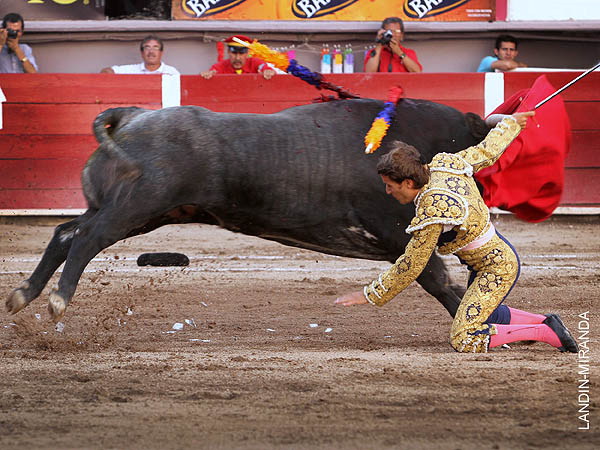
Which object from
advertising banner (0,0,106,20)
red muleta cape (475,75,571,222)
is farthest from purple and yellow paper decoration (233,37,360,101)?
advertising banner (0,0,106,20)

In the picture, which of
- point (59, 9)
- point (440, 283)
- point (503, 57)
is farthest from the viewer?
point (59, 9)

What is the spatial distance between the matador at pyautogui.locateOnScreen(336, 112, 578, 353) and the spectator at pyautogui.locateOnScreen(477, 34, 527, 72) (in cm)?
438

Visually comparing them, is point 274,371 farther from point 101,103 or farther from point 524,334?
point 101,103

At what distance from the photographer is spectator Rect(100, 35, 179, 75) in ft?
24.0

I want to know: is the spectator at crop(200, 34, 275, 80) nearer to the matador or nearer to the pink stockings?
the matador

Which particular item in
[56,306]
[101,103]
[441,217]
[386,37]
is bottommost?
[56,306]

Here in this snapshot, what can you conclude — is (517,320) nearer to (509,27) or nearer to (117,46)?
(509,27)

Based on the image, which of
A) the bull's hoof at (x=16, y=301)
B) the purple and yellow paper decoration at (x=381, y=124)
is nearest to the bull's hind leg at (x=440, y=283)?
the purple and yellow paper decoration at (x=381, y=124)

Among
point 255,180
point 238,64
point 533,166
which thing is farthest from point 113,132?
point 238,64

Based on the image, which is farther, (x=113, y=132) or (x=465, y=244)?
(x=113, y=132)

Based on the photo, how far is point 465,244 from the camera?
3.10 meters

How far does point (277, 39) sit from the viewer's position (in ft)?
26.4

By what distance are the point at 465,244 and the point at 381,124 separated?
67 centimetres

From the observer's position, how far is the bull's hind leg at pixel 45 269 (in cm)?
325
